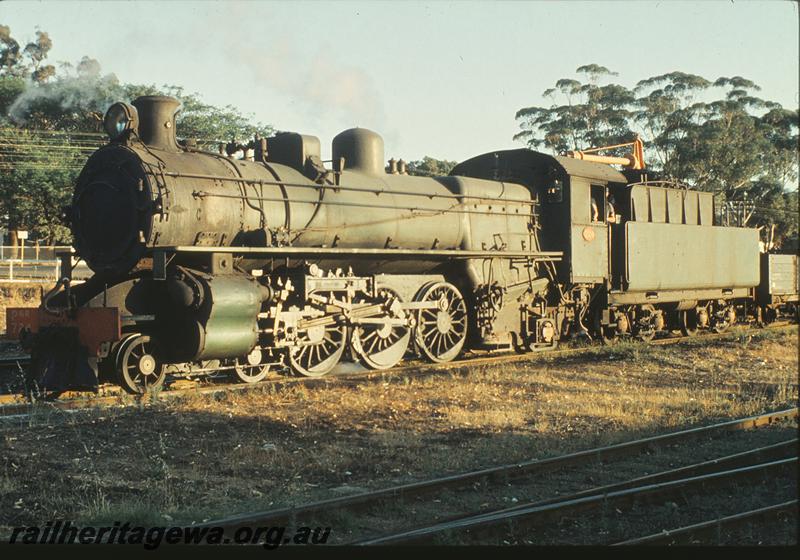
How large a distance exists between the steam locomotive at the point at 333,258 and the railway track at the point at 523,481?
16.6 ft

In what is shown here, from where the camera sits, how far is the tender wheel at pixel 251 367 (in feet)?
40.4

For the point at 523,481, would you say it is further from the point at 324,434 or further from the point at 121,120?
the point at 121,120

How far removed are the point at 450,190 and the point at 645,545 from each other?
10624 mm

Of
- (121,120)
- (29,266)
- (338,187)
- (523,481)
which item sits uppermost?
(121,120)

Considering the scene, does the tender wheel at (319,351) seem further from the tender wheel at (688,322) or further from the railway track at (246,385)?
the tender wheel at (688,322)

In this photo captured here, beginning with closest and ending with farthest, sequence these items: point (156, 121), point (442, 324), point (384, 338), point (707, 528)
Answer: point (707, 528)
point (156, 121)
point (384, 338)
point (442, 324)

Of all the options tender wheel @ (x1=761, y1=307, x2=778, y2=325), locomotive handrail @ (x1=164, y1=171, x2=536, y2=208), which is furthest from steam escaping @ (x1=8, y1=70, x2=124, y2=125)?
tender wheel @ (x1=761, y1=307, x2=778, y2=325)

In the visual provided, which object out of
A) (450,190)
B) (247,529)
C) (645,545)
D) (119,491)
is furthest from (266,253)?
(645,545)

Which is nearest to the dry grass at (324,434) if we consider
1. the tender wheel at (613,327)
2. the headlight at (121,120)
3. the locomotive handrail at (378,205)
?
the locomotive handrail at (378,205)

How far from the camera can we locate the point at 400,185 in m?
14.6

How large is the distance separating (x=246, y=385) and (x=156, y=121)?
3.99m

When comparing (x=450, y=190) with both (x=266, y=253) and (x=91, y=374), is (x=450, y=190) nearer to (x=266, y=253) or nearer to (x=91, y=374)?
(x=266, y=253)

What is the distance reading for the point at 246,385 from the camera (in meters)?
12.0

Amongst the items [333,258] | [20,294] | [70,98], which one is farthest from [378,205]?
[70,98]
